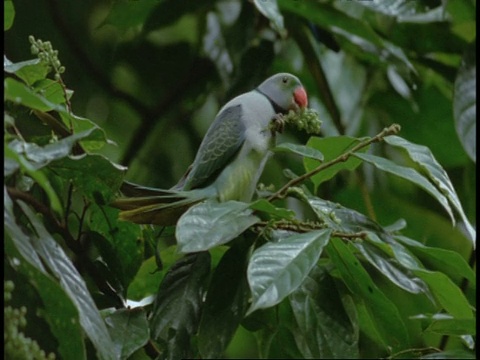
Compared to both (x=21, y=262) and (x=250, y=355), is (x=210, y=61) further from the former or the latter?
(x=21, y=262)

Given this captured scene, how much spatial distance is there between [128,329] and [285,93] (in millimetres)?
457

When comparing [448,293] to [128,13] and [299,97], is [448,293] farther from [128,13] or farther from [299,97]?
[128,13]

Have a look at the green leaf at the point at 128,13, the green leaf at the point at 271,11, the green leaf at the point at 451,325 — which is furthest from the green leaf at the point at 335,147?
the green leaf at the point at 128,13

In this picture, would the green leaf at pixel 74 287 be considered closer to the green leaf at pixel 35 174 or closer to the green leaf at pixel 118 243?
the green leaf at pixel 35 174

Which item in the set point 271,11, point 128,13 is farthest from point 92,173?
point 128,13

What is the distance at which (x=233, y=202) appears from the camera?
1.05 meters

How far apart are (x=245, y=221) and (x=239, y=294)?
0.09 metres

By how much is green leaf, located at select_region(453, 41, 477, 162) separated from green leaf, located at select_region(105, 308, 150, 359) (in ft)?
1.93

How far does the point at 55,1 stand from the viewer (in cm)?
234

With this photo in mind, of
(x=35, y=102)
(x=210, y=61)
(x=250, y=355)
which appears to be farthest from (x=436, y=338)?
(x=35, y=102)

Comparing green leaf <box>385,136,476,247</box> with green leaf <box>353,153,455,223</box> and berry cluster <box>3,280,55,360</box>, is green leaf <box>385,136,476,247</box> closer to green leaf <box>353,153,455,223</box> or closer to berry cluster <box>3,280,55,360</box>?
green leaf <box>353,153,455,223</box>

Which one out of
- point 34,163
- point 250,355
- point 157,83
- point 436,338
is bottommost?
point 250,355

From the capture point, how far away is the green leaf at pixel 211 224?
3.10 ft

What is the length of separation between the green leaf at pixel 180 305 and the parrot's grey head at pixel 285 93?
1.06 ft
